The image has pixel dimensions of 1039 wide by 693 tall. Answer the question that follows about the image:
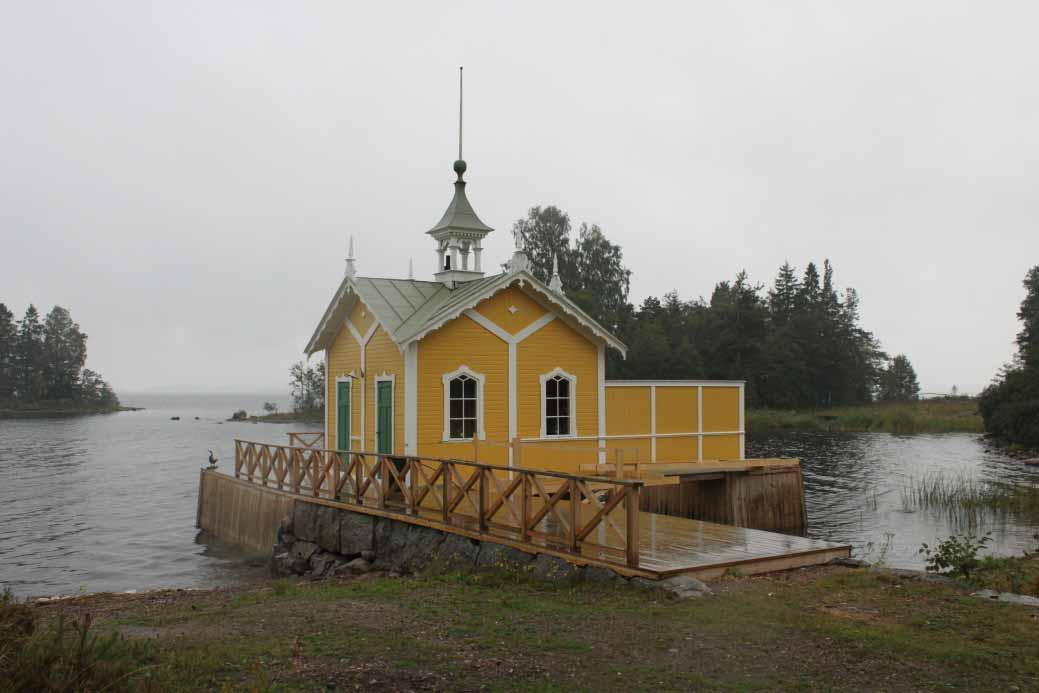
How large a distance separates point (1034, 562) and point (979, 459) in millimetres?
29330

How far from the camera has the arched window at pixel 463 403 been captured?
17.5 m

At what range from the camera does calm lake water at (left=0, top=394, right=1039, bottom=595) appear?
64.3 feet

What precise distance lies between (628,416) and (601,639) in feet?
37.8

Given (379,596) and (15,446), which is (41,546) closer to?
(379,596)

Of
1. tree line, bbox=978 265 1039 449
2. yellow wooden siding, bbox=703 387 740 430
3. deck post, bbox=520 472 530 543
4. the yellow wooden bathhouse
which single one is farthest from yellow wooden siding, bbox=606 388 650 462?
tree line, bbox=978 265 1039 449

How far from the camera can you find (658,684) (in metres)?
6.63

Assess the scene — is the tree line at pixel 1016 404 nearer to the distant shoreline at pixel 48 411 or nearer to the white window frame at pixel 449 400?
the white window frame at pixel 449 400

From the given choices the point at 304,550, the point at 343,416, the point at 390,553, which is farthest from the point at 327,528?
the point at 343,416

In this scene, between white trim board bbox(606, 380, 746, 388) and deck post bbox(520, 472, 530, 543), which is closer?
deck post bbox(520, 472, 530, 543)

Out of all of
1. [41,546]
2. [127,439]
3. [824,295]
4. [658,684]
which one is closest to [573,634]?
[658,684]

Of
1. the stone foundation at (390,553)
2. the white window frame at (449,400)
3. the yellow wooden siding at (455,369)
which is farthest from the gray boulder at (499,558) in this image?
the white window frame at (449,400)

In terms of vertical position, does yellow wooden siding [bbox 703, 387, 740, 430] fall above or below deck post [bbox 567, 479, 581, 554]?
above

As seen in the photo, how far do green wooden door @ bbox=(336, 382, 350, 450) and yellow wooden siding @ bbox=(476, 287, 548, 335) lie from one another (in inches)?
177

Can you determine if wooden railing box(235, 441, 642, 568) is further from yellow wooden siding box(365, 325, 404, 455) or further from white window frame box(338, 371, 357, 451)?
yellow wooden siding box(365, 325, 404, 455)
